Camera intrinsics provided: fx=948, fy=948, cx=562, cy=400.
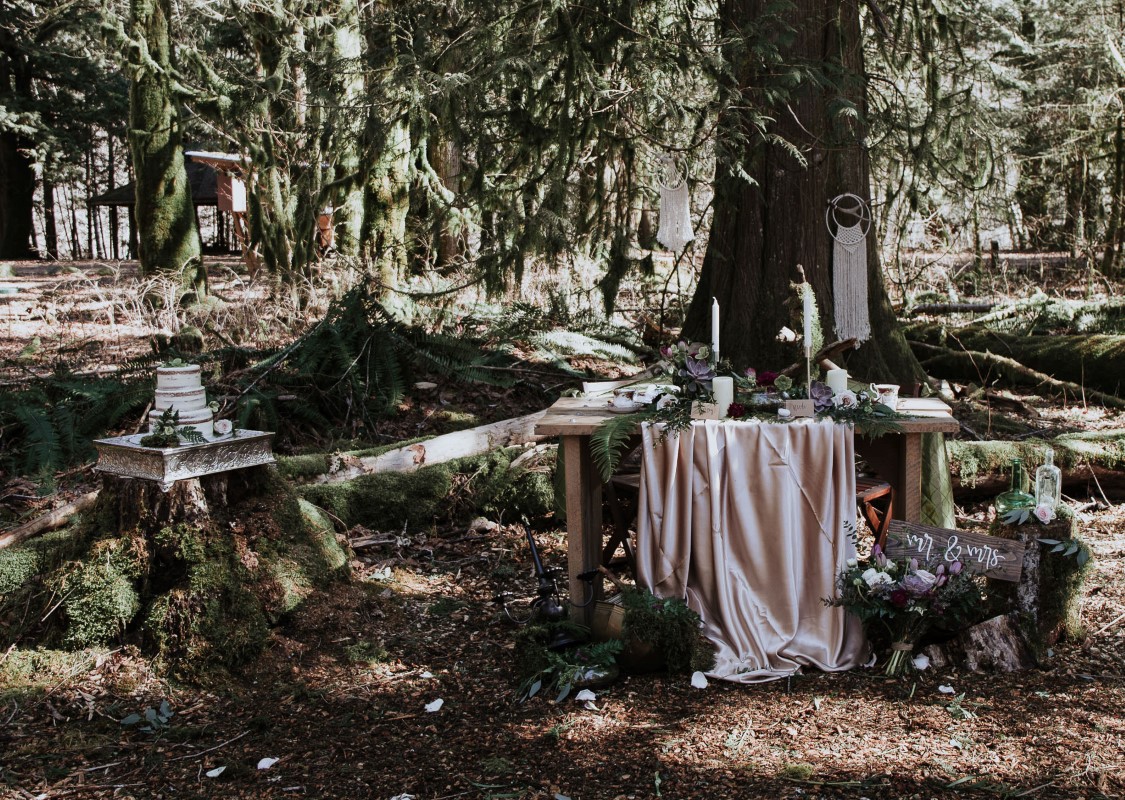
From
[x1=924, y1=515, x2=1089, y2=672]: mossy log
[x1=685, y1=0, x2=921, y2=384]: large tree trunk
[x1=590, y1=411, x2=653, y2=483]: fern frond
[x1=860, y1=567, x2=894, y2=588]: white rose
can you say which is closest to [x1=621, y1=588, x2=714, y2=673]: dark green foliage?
[x1=590, y1=411, x2=653, y2=483]: fern frond

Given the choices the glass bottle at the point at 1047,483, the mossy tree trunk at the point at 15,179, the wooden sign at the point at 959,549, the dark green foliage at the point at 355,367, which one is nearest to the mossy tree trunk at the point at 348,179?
the dark green foliage at the point at 355,367

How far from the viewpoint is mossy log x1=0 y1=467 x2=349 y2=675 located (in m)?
3.84

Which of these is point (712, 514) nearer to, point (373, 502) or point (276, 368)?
point (373, 502)

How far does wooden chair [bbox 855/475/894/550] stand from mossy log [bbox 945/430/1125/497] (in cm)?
133

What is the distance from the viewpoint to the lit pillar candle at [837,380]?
3.97m

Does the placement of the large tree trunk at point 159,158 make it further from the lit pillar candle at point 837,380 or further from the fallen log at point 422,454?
the lit pillar candle at point 837,380

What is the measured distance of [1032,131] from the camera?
16.2 m

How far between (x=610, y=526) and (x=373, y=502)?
143 cm

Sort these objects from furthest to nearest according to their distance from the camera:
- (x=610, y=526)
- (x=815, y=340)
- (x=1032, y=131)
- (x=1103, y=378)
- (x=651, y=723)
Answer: (x=1032, y=131)
(x=1103, y=378)
(x=610, y=526)
(x=815, y=340)
(x=651, y=723)

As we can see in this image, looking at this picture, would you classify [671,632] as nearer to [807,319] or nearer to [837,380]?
[837,380]

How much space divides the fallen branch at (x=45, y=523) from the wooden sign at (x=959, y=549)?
3.57 metres

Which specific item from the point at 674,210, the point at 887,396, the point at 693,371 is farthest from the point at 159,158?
the point at 887,396

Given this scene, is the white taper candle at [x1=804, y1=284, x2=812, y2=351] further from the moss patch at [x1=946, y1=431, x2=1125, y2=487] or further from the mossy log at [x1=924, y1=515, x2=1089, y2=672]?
the moss patch at [x1=946, y1=431, x2=1125, y2=487]

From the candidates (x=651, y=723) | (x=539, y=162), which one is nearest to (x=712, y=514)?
(x=651, y=723)
